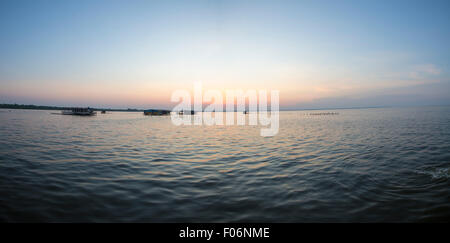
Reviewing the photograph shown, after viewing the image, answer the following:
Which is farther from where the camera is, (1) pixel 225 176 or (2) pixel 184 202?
(1) pixel 225 176

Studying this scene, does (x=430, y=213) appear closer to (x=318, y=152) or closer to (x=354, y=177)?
(x=354, y=177)

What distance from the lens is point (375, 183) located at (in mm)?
7934

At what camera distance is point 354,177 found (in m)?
8.70
